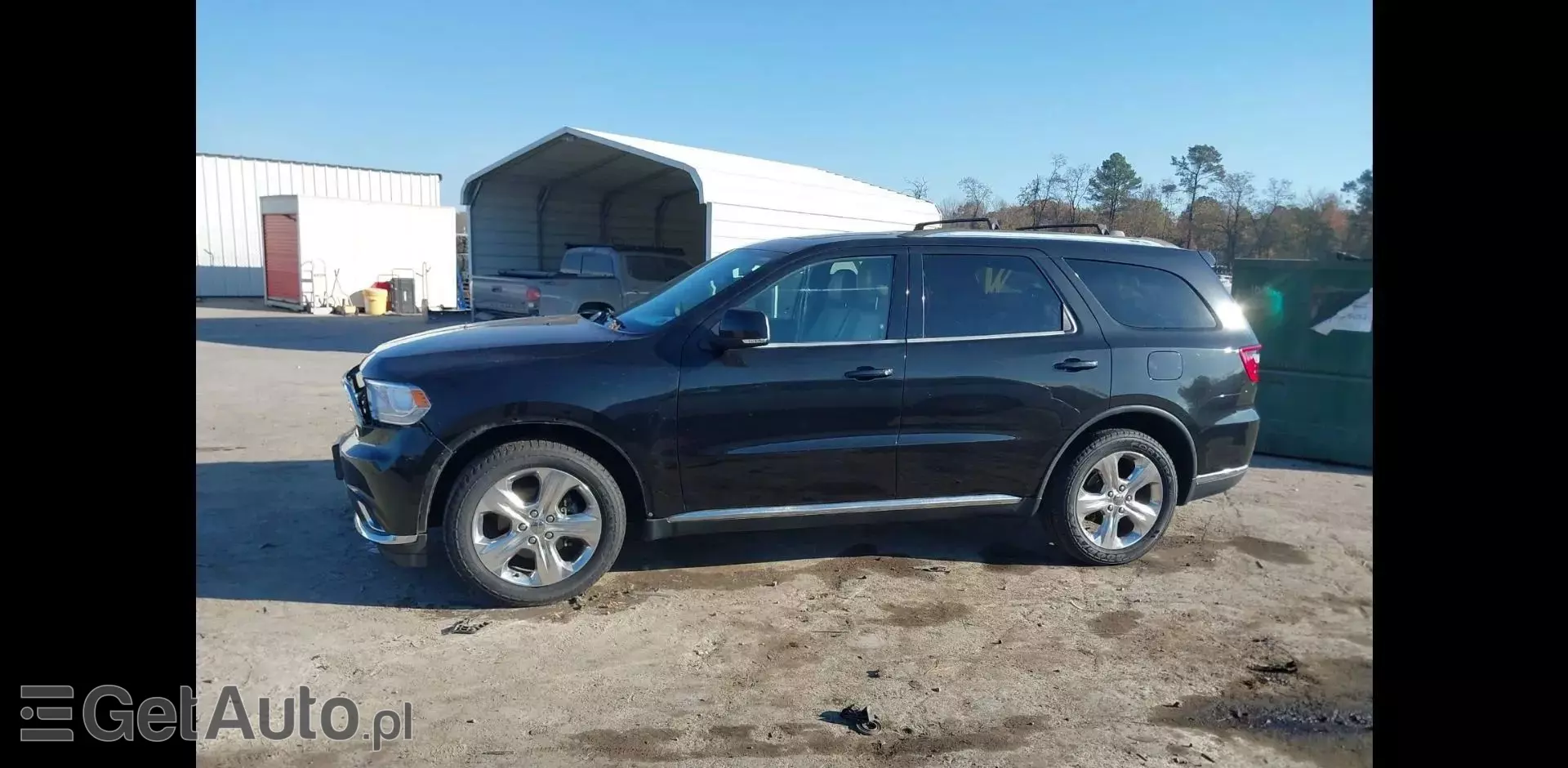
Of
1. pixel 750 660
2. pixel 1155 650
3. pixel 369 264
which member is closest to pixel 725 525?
pixel 750 660

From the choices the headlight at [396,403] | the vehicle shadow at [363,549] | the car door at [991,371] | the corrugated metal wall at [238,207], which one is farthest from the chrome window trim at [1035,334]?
the corrugated metal wall at [238,207]

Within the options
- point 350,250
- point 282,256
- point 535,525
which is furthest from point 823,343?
point 282,256

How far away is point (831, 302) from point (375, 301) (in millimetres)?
22203

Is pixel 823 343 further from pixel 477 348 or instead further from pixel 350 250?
pixel 350 250

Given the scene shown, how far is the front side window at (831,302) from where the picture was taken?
4.54 m

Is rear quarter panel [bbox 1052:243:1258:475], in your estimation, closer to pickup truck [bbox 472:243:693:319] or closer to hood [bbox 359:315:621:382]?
hood [bbox 359:315:621:382]

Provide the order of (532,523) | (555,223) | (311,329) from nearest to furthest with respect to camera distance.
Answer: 1. (532,523)
2. (555,223)
3. (311,329)

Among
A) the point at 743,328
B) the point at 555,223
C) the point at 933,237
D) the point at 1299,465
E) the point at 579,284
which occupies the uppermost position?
the point at 555,223

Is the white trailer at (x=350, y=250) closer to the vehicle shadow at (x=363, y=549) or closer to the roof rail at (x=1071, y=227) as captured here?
the vehicle shadow at (x=363, y=549)

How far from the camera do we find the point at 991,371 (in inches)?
184
